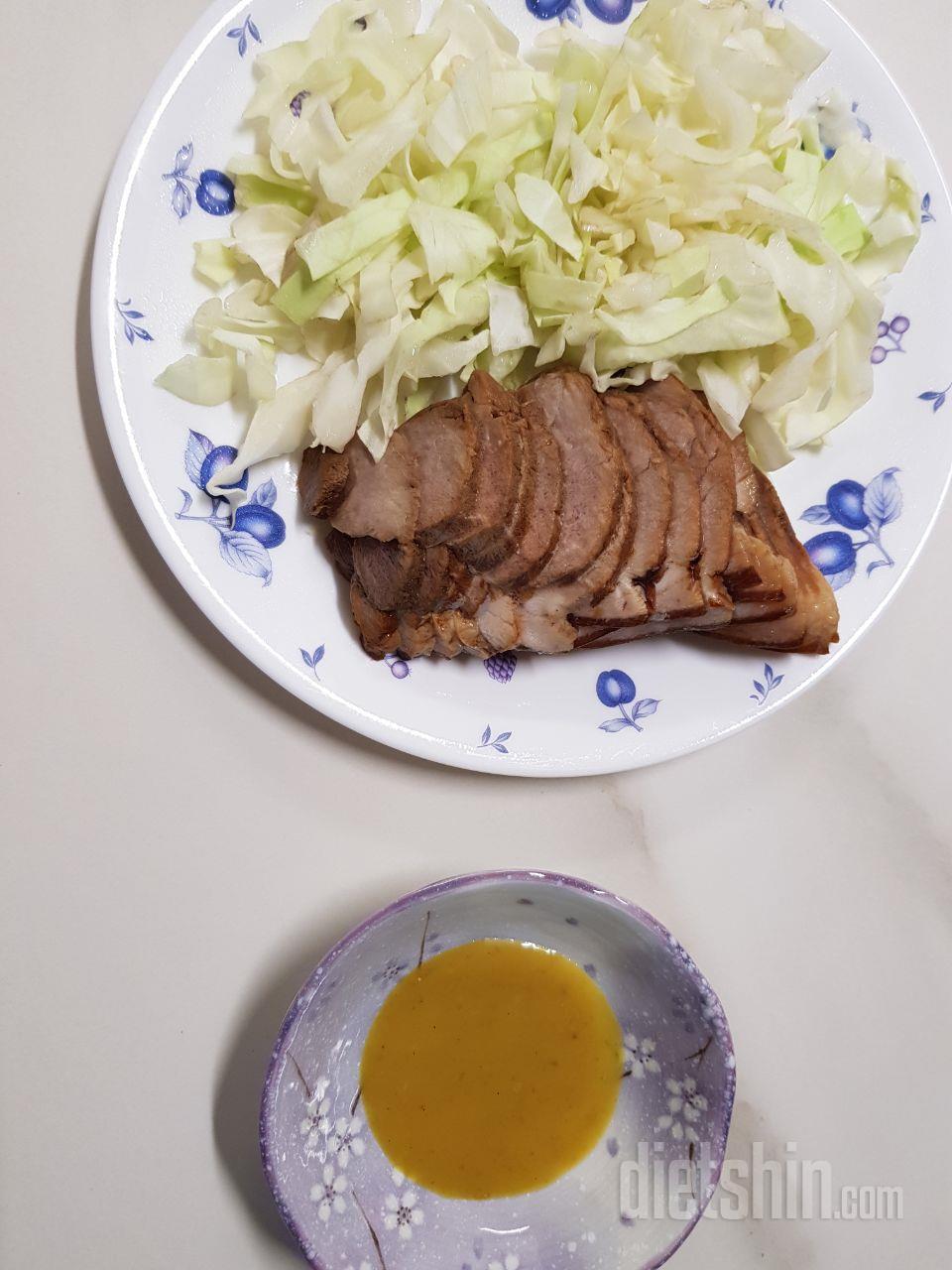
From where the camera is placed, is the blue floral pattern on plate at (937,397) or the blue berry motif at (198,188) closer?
the blue berry motif at (198,188)

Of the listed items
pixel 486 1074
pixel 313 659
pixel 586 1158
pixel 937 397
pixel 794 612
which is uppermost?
pixel 937 397

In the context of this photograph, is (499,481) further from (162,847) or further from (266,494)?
(162,847)

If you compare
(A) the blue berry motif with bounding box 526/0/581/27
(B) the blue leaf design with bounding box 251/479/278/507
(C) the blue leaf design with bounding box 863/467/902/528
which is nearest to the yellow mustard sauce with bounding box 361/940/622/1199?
(B) the blue leaf design with bounding box 251/479/278/507

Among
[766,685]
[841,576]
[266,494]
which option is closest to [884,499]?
[841,576]

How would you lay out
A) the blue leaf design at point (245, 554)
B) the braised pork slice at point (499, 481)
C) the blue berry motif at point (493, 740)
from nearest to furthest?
the braised pork slice at point (499, 481), the blue leaf design at point (245, 554), the blue berry motif at point (493, 740)

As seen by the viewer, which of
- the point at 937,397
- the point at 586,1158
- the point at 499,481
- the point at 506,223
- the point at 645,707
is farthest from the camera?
the point at 937,397

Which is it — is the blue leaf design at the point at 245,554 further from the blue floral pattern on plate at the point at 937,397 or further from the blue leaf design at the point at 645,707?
the blue floral pattern on plate at the point at 937,397

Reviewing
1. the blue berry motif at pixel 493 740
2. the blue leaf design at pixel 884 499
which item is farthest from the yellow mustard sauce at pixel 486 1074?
the blue leaf design at pixel 884 499
